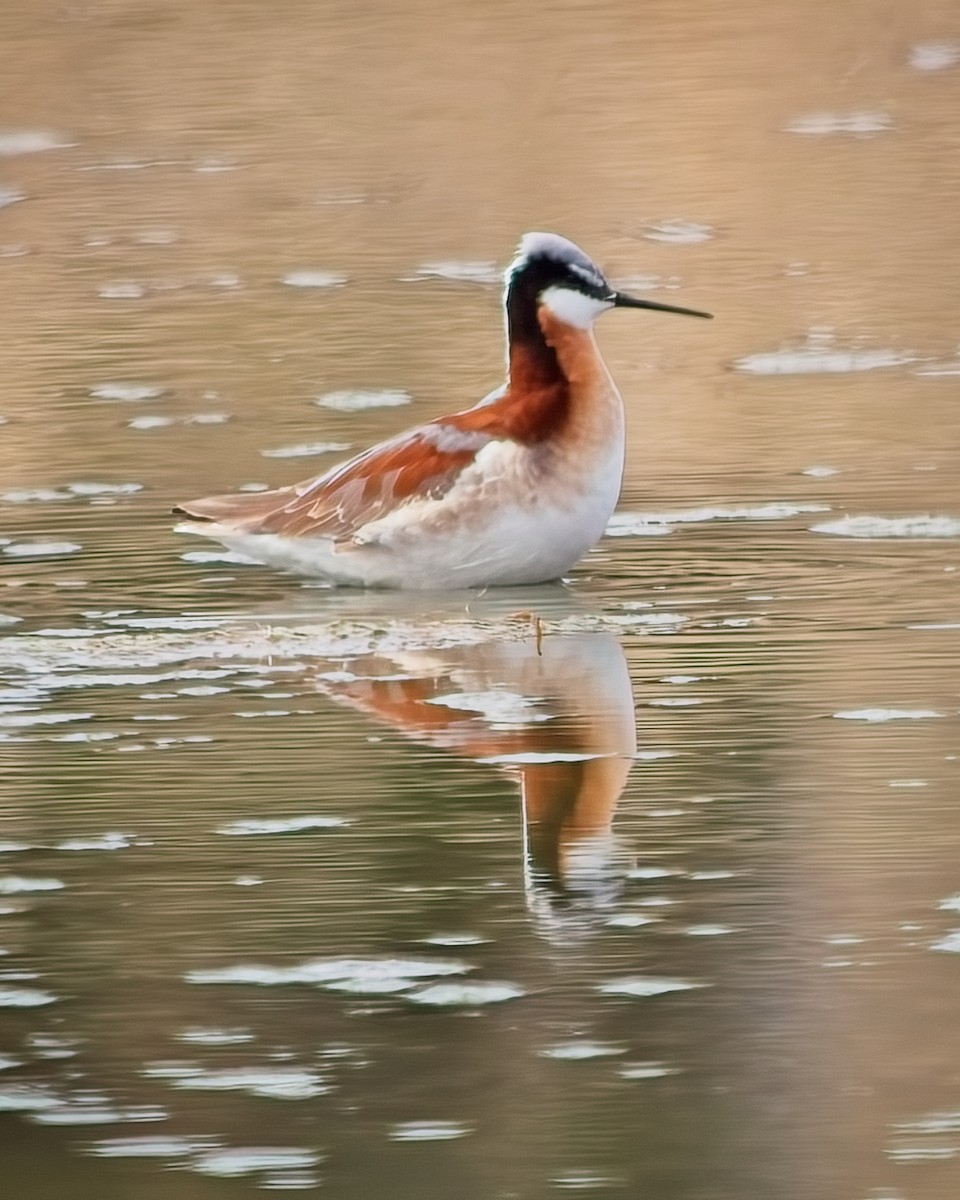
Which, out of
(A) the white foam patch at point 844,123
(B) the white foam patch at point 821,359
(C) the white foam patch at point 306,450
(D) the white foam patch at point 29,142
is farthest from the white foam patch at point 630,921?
(D) the white foam patch at point 29,142

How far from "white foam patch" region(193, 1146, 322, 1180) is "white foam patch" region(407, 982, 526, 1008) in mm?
530

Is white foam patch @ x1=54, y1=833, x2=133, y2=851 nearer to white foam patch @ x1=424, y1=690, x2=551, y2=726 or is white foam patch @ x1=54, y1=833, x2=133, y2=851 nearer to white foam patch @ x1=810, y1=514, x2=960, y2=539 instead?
A: white foam patch @ x1=424, y1=690, x2=551, y2=726

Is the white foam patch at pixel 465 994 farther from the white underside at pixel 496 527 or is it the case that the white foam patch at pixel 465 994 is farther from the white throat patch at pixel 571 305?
the white throat patch at pixel 571 305

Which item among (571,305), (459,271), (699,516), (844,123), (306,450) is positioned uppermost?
(844,123)

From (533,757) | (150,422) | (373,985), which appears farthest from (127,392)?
(373,985)

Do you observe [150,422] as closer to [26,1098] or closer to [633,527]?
[633,527]

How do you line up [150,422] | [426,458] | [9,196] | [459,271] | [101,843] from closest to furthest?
[101,843]
[426,458]
[150,422]
[459,271]
[9,196]

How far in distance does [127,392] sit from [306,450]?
1.26 metres

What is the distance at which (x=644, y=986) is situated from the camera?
459cm

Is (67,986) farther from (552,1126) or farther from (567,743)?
(567,743)

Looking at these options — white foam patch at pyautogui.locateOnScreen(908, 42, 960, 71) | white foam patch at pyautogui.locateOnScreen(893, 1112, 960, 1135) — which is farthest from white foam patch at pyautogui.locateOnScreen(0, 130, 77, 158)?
white foam patch at pyautogui.locateOnScreen(893, 1112, 960, 1135)

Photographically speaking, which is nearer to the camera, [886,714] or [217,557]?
[886,714]

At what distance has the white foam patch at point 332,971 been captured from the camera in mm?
4672

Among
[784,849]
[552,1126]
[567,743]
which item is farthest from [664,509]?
[552,1126]
